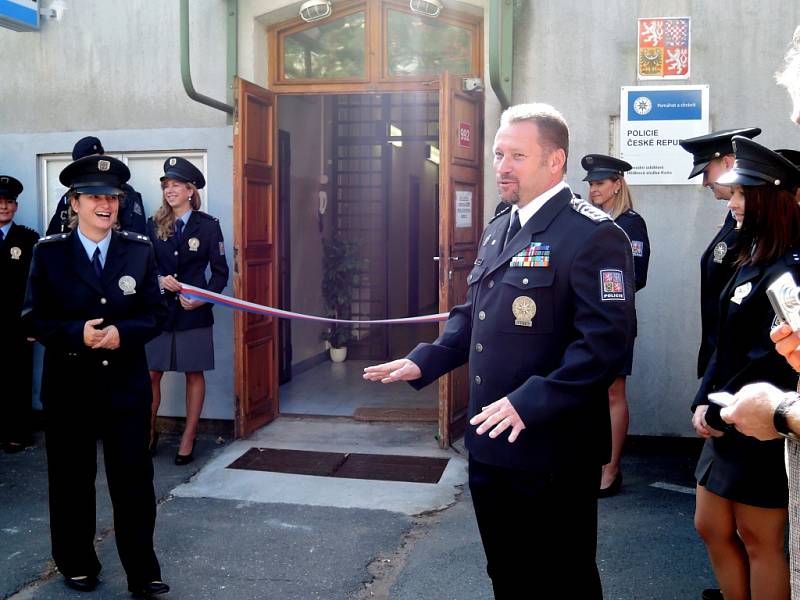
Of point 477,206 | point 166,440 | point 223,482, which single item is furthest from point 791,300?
point 166,440

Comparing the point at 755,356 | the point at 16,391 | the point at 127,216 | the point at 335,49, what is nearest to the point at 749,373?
the point at 755,356

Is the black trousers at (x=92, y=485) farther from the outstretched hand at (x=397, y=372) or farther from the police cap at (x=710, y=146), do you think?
the police cap at (x=710, y=146)

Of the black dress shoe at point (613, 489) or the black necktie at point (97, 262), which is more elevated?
the black necktie at point (97, 262)

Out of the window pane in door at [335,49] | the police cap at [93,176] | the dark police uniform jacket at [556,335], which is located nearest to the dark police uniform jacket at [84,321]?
the police cap at [93,176]

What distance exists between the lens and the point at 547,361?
9.02 ft

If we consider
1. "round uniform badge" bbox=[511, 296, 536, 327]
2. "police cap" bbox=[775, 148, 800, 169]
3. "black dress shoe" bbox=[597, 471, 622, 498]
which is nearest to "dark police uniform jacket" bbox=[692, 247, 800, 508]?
"police cap" bbox=[775, 148, 800, 169]

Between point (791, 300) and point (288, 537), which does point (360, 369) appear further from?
point (791, 300)

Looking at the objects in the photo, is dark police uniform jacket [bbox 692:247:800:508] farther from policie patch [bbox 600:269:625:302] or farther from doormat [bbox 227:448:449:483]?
doormat [bbox 227:448:449:483]

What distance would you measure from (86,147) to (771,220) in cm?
495

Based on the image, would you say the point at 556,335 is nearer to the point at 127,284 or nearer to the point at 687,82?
the point at 127,284

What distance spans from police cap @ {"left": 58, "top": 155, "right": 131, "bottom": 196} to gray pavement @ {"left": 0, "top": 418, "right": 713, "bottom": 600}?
179 cm

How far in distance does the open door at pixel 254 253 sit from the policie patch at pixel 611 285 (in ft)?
Result: 13.3

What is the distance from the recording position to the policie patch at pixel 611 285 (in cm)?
265

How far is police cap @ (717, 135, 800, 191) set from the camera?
287cm
